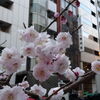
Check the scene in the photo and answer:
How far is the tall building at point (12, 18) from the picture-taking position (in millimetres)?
16453

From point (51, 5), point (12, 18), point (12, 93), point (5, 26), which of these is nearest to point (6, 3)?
point (12, 18)

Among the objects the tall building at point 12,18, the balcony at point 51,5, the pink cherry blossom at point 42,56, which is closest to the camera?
the pink cherry blossom at point 42,56

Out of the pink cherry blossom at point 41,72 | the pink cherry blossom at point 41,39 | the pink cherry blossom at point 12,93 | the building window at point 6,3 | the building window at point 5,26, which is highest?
the building window at point 6,3

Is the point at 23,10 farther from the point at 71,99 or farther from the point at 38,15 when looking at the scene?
the point at 71,99

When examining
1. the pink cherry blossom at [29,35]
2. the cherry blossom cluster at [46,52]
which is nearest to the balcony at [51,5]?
the pink cherry blossom at [29,35]

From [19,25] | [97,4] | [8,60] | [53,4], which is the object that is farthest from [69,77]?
[97,4]

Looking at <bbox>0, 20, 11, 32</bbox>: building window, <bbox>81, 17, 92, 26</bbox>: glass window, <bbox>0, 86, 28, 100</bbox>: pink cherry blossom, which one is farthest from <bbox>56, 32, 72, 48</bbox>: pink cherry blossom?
<bbox>81, 17, 92, 26</bbox>: glass window

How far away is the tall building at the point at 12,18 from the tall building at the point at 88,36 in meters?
9.69

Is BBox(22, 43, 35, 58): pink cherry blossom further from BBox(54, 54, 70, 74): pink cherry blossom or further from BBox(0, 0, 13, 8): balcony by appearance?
BBox(0, 0, 13, 8): balcony

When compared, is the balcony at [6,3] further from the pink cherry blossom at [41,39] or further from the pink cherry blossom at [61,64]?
the pink cherry blossom at [61,64]

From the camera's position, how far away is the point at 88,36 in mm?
29422

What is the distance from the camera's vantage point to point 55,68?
187 cm

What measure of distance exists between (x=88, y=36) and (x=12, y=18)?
14.7 m

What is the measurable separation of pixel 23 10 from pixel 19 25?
1.61 m
